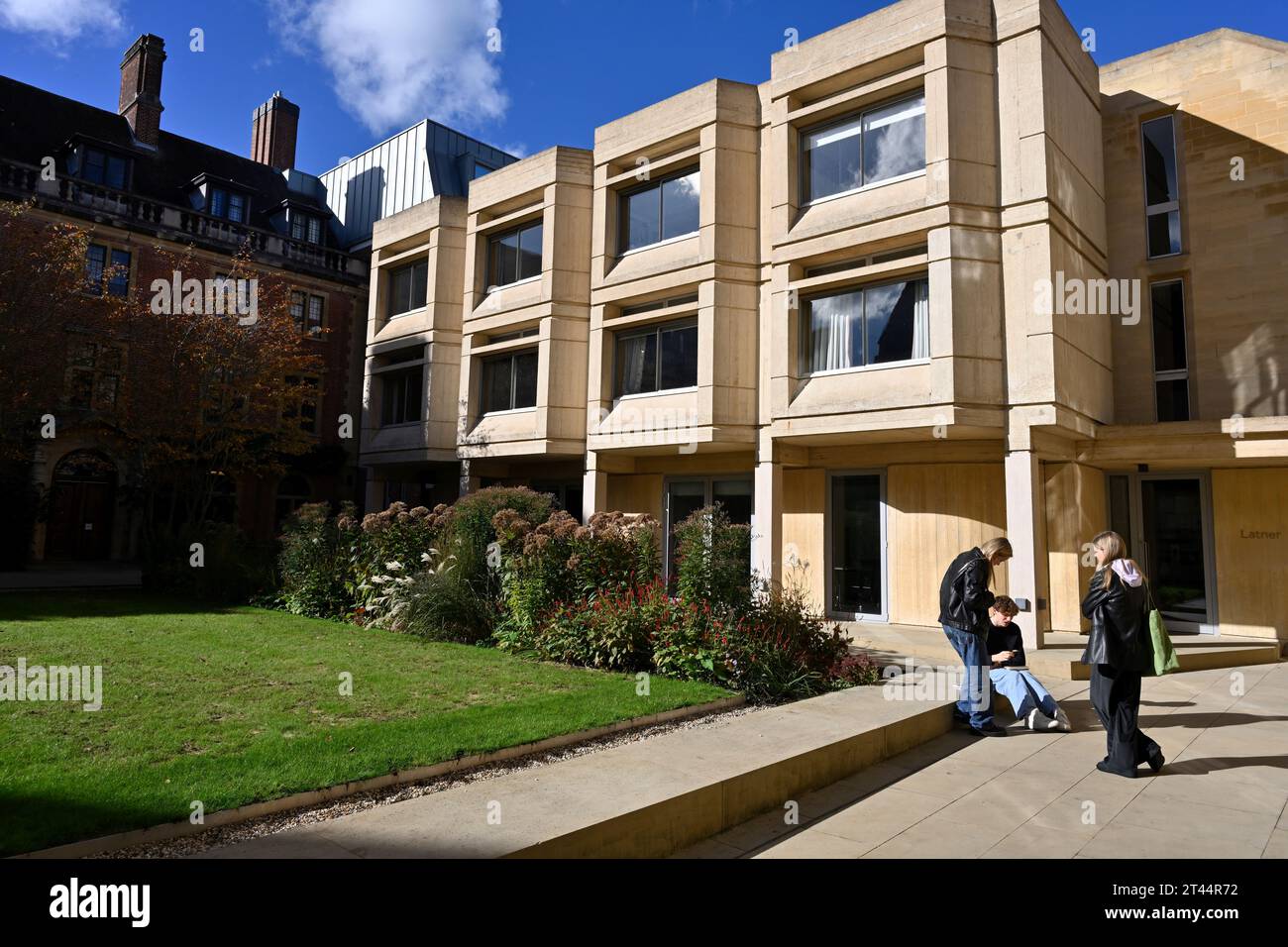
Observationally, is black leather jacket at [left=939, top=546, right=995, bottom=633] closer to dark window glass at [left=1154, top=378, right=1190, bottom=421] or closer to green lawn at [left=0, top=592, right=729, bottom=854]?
green lawn at [left=0, top=592, right=729, bottom=854]

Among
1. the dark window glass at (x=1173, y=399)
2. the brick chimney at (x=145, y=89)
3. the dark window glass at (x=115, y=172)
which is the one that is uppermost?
the brick chimney at (x=145, y=89)

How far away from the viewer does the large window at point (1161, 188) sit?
15125 millimetres

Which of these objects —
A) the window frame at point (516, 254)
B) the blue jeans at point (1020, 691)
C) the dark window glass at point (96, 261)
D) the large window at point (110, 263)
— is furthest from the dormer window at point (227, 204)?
the blue jeans at point (1020, 691)

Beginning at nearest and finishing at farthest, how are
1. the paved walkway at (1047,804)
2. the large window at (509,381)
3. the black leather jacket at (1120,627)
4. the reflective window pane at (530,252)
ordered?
the paved walkway at (1047,804) → the black leather jacket at (1120,627) → the large window at (509,381) → the reflective window pane at (530,252)

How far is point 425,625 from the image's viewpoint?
37.8 ft

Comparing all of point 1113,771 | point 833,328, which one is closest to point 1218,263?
point 833,328

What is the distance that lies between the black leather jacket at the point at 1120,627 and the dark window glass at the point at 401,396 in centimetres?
1962

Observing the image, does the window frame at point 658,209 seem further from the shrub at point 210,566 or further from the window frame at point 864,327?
the shrub at point 210,566

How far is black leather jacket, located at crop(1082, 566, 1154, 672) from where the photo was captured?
246 inches
